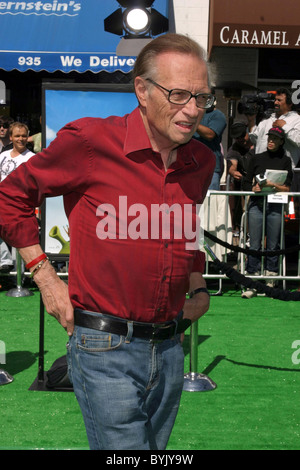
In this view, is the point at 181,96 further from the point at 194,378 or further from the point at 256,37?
the point at 256,37

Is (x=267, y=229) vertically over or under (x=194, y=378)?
over

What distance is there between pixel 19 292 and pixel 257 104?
5517mm

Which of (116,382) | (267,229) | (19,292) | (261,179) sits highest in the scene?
(261,179)

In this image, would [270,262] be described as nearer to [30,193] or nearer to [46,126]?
[46,126]

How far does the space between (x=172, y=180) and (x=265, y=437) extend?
8.68ft

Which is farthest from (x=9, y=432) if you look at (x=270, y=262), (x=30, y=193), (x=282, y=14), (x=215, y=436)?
(x=282, y=14)

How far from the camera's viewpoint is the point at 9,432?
455cm

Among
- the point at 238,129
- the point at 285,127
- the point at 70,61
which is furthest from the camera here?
the point at 70,61

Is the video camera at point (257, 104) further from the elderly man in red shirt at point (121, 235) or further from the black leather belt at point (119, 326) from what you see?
the black leather belt at point (119, 326)

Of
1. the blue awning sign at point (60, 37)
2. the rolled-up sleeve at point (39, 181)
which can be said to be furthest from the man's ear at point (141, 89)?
the blue awning sign at point (60, 37)

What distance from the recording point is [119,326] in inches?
93.0

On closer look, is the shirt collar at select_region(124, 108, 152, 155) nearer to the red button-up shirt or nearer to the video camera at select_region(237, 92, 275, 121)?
the red button-up shirt

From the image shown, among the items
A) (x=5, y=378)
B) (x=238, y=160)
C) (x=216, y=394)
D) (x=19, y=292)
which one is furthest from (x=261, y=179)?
(x=5, y=378)

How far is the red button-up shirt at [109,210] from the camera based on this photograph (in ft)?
7.79
